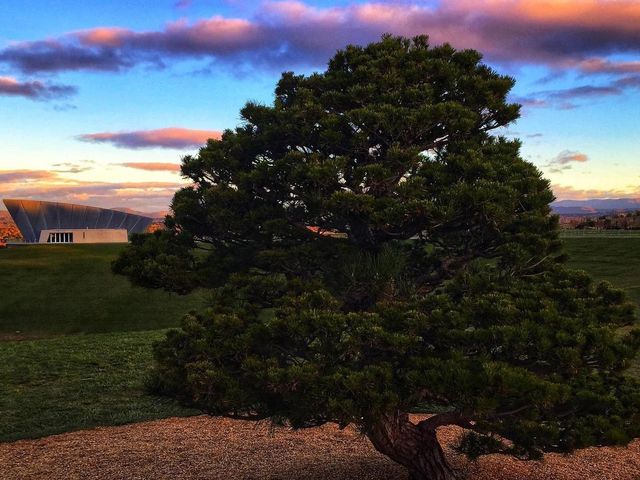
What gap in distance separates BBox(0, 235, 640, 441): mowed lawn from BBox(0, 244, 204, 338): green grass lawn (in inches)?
1.9

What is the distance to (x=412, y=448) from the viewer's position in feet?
26.0

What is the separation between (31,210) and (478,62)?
102016 mm

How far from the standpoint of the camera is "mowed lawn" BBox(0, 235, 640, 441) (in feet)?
44.2

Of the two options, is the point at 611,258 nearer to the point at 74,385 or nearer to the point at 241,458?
the point at 74,385

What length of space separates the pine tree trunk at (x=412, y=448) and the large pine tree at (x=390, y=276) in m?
0.02

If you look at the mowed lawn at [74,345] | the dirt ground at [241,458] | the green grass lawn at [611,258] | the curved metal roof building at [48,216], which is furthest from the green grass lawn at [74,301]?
the curved metal roof building at [48,216]

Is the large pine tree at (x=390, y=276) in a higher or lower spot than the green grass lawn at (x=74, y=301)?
higher

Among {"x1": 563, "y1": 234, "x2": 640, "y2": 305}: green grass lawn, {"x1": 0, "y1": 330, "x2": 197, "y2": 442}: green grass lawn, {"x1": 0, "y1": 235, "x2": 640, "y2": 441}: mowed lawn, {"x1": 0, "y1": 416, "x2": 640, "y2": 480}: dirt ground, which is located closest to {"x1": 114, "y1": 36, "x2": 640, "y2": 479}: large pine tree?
{"x1": 0, "y1": 235, "x2": 640, "y2": 441}: mowed lawn

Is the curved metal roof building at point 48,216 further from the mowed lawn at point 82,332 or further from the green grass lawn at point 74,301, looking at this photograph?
the green grass lawn at point 74,301

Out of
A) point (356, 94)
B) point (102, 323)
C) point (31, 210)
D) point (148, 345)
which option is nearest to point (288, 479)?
point (356, 94)

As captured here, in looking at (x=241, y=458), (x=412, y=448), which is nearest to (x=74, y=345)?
(x=241, y=458)

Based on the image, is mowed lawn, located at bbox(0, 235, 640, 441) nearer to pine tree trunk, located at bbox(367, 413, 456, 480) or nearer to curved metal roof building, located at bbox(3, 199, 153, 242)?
pine tree trunk, located at bbox(367, 413, 456, 480)

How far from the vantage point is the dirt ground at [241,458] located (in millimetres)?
9430

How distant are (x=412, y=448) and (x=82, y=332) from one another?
68.7 feet
